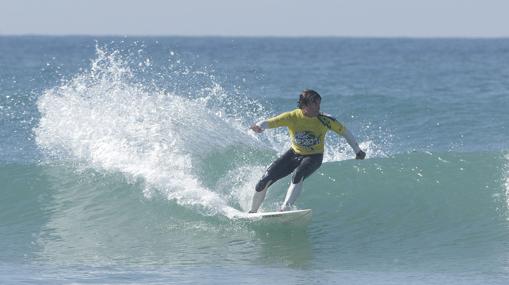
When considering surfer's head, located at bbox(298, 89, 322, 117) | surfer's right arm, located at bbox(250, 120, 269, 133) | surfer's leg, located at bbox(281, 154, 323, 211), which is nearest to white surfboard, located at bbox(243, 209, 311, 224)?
surfer's leg, located at bbox(281, 154, 323, 211)

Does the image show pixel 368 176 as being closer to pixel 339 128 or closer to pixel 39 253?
pixel 339 128

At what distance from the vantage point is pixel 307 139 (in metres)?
11.2

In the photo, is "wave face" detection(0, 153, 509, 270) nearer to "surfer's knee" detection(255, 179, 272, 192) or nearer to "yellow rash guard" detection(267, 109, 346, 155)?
"surfer's knee" detection(255, 179, 272, 192)

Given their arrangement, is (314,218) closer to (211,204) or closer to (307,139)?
(211,204)

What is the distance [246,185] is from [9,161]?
5201mm

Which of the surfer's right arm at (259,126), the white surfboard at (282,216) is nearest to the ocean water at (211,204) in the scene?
the white surfboard at (282,216)

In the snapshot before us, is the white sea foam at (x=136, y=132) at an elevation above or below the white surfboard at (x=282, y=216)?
above

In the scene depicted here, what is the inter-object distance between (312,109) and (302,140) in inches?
16.0

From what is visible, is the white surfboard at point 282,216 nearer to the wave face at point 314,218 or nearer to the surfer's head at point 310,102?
the wave face at point 314,218

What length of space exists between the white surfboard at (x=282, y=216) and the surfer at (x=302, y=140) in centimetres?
14

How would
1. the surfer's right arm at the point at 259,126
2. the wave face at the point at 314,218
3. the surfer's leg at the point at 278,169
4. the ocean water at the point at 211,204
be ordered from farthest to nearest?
1. the surfer's leg at the point at 278,169
2. the surfer's right arm at the point at 259,126
3. the wave face at the point at 314,218
4. the ocean water at the point at 211,204

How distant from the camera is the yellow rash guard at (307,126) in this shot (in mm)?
11078

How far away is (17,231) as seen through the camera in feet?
39.5

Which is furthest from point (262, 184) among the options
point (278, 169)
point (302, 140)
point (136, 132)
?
point (136, 132)
